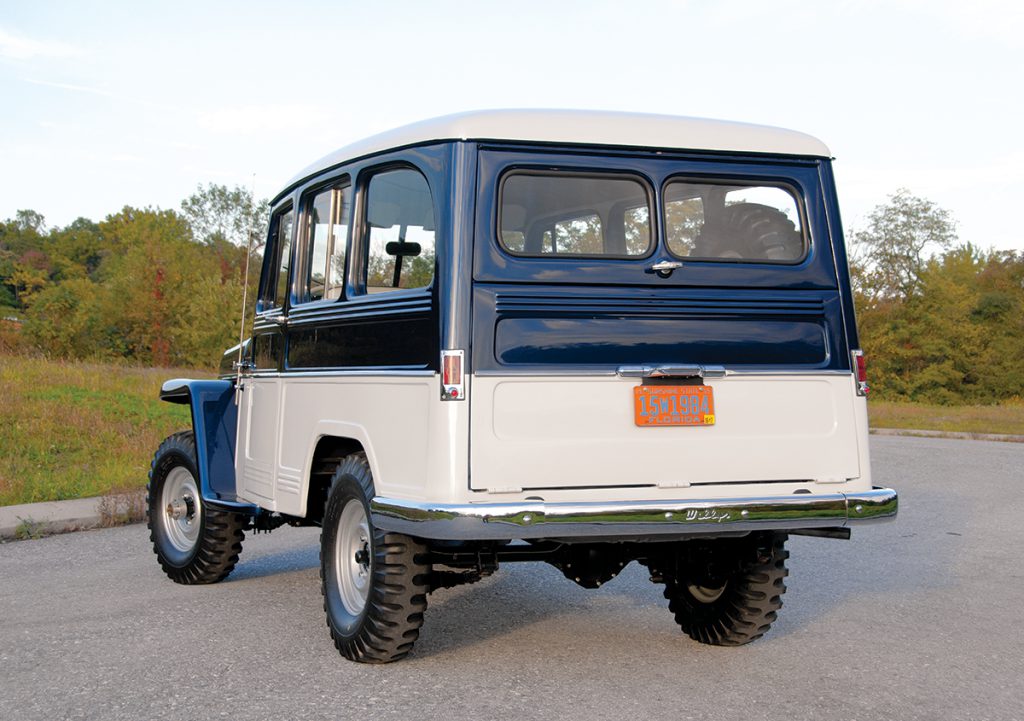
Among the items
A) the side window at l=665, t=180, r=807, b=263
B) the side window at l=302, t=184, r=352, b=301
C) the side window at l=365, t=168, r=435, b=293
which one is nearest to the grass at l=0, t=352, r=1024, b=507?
the side window at l=302, t=184, r=352, b=301

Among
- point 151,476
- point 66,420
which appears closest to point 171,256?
point 66,420

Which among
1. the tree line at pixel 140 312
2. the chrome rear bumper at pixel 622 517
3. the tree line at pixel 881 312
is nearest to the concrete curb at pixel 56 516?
the chrome rear bumper at pixel 622 517

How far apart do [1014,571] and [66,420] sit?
13.6 m

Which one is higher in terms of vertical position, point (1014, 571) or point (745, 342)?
point (745, 342)

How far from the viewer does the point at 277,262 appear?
674 cm

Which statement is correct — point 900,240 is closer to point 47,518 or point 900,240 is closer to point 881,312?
point 881,312

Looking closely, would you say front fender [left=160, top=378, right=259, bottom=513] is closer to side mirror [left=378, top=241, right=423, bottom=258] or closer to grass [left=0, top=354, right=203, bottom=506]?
side mirror [left=378, top=241, right=423, bottom=258]

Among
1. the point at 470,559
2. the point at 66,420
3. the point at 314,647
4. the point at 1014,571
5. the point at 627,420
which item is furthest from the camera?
the point at 66,420

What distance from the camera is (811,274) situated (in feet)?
17.3

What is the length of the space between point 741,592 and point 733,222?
1.79 meters

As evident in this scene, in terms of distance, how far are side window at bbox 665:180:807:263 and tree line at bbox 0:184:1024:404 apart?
114 ft

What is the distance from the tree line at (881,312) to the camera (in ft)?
165

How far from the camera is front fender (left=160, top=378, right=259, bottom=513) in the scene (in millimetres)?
6863

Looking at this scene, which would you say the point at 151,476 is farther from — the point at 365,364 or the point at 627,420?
the point at 627,420
